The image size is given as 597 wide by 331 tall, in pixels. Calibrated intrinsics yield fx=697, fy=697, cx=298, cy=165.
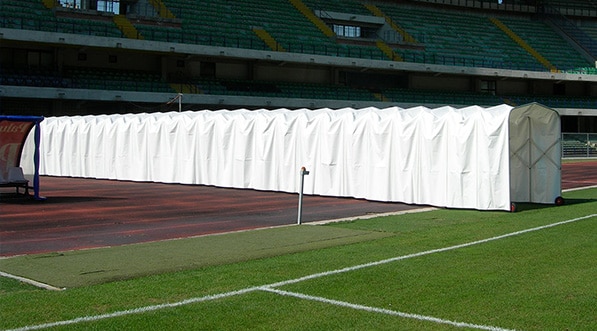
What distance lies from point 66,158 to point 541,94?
4601cm

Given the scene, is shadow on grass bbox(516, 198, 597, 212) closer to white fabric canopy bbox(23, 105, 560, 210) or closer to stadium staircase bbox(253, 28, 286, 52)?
white fabric canopy bbox(23, 105, 560, 210)

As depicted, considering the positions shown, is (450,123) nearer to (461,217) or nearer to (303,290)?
(461,217)

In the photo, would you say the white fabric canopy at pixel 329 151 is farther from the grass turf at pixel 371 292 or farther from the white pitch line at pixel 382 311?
the white pitch line at pixel 382 311

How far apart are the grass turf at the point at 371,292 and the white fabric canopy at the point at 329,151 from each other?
20.8 ft

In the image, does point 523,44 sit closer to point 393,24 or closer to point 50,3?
point 393,24

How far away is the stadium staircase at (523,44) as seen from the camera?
6288 centimetres

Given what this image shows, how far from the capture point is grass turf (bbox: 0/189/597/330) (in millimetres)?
6773

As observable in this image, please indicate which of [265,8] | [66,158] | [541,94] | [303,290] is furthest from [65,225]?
[541,94]

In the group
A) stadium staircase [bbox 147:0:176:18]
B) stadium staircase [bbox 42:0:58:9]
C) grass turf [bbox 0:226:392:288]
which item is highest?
stadium staircase [bbox 147:0:176:18]

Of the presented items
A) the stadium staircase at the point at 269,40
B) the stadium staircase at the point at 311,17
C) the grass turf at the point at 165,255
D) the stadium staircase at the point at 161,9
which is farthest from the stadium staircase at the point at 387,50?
the grass turf at the point at 165,255

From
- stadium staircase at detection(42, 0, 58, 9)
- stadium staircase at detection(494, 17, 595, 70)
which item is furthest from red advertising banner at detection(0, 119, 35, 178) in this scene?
stadium staircase at detection(494, 17, 595, 70)

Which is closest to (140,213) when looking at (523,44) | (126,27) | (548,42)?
(126,27)

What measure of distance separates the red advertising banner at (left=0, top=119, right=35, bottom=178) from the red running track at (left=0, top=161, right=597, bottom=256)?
3.36 feet

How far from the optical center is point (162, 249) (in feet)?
36.8
